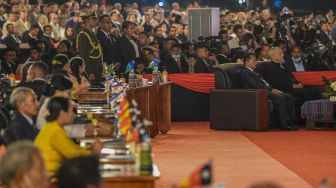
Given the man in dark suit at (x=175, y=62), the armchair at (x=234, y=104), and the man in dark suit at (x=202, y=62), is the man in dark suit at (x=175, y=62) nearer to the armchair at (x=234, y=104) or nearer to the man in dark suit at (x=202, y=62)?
the man in dark suit at (x=202, y=62)

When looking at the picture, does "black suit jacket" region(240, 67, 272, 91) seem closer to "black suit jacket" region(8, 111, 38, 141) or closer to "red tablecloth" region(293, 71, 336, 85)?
"red tablecloth" region(293, 71, 336, 85)

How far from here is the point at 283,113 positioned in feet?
55.6

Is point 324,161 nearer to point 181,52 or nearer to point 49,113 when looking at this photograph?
point 49,113

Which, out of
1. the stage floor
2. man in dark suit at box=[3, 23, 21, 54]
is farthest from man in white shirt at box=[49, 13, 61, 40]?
the stage floor

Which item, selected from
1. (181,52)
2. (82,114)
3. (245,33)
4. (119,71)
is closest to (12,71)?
(119,71)

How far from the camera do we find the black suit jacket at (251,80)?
17094 millimetres

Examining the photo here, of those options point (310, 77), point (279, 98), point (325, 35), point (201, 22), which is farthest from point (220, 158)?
point (325, 35)

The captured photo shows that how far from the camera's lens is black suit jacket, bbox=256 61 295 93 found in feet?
57.9

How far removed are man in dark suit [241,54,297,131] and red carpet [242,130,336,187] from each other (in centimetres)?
32

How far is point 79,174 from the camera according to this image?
5.11m

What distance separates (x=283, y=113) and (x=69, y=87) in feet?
26.5

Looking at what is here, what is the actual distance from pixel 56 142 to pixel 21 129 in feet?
2.40

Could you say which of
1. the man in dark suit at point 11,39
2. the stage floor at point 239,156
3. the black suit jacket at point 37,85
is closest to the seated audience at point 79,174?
the stage floor at point 239,156

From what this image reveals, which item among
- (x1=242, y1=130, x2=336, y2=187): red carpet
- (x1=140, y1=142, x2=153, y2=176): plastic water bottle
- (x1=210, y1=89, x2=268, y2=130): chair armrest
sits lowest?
(x1=242, y1=130, x2=336, y2=187): red carpet
